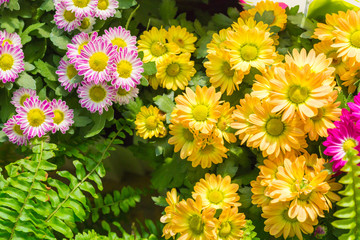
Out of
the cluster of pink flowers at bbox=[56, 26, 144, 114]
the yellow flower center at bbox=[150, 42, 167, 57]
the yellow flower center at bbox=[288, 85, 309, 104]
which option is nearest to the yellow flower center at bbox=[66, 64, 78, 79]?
the cluster of pink flowers at bbox=[56, 26, 144, 114]

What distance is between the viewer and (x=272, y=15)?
3.51ft

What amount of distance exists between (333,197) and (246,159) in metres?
0.24

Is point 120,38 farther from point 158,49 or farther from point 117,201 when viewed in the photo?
point 117,201

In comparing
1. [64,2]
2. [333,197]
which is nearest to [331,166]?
[333,197]

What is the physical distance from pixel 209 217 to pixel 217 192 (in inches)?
3.4

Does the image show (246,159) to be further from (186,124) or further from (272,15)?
(272,15)

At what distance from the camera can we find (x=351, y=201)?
28.7 inches

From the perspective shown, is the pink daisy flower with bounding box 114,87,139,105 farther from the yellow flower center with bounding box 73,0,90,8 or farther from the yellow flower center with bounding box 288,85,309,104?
the yellow flower center with bounding box 288,85,309,104

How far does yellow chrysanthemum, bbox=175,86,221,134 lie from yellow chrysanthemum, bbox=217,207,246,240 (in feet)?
0.60

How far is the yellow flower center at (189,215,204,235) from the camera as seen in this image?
88 cm

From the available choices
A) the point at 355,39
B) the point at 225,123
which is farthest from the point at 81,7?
the point at 355,39

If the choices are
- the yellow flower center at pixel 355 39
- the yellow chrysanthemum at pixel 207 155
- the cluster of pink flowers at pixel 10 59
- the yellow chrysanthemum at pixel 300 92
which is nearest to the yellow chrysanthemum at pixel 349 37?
the yellow flower center at pixel 355 39

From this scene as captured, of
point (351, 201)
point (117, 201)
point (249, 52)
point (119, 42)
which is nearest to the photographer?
point (351, 201)

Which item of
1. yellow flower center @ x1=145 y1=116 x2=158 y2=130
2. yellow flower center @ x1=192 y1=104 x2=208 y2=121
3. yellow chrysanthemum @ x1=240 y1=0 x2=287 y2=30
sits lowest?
yellow flower center @ x1=145 y1=116 x2=158 y2=130
